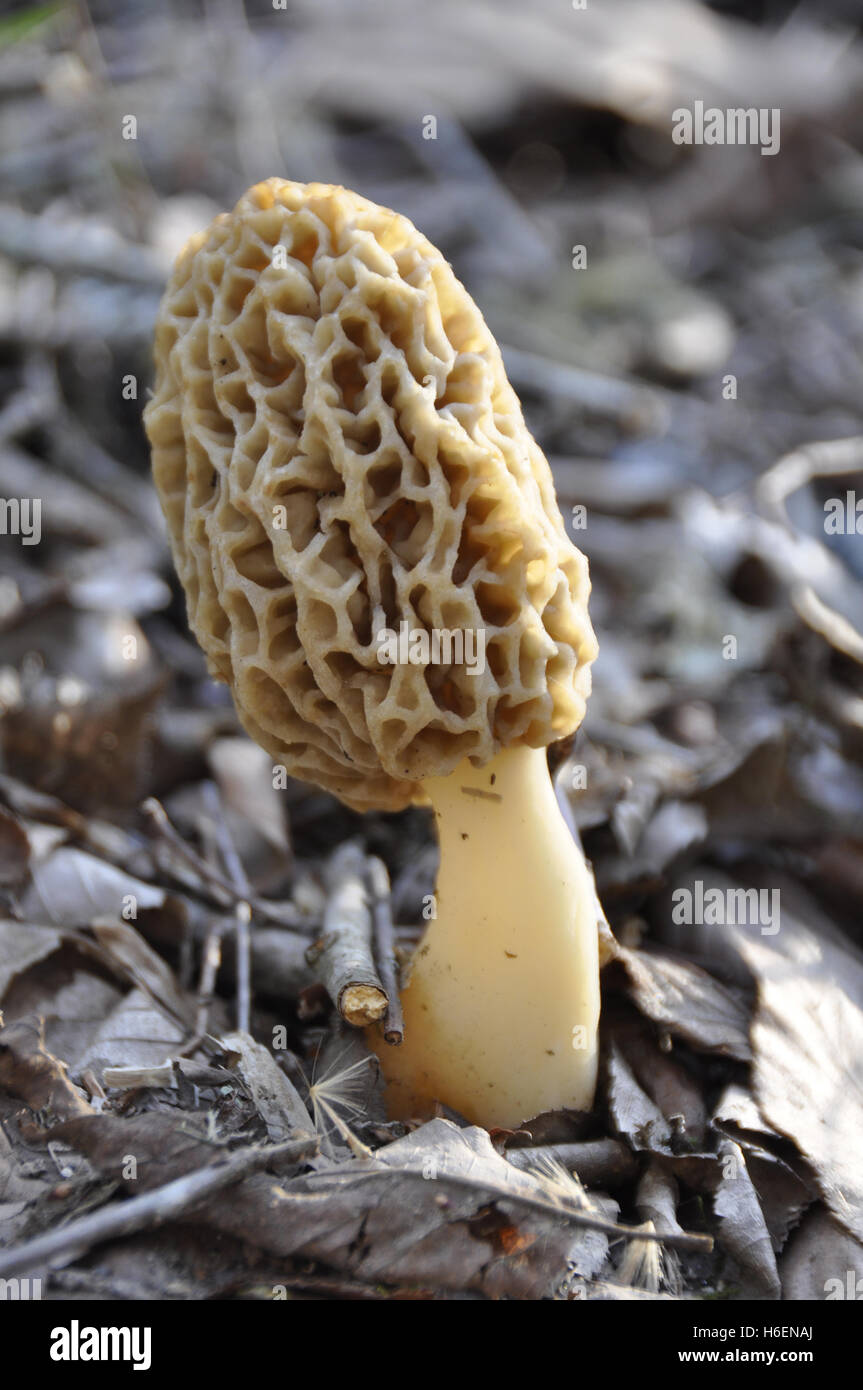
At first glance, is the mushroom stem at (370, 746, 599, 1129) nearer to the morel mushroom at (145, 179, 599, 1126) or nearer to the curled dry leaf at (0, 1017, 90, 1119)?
the morel mushroom at (145, 179, 599, 1126)

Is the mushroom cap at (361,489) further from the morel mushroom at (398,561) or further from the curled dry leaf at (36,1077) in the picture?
the curled dry leaf at (36,1077)

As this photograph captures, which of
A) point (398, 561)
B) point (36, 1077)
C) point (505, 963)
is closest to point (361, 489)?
point (398, 561)

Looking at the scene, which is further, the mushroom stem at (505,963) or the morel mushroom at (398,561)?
the mushroom stem at (505,963)

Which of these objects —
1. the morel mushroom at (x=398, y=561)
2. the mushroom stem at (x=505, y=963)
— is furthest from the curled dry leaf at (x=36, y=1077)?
the morel mushroom at (x=398, y=561)

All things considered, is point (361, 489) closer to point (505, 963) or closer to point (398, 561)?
point (398, 561)

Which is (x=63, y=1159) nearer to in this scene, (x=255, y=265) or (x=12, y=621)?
(x=255, y=265)

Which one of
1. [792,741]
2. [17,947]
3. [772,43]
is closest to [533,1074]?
[17,947]

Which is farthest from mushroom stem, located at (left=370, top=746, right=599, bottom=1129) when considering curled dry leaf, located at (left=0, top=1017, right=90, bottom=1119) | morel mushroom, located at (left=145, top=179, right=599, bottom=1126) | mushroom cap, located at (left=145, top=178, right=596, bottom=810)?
curled dry leaf, located at (left=0, top=1017, right=90, bottom=1119)
